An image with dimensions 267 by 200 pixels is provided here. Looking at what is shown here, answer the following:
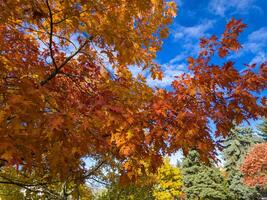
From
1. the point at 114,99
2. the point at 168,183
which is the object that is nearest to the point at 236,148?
the point at 168,183

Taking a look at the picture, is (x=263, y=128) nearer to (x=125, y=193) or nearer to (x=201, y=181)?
(x=201, y=181)

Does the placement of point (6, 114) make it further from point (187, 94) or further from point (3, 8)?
point (187, 94)

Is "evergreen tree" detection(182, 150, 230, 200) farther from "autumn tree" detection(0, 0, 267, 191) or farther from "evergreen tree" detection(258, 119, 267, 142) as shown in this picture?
"autumn tree" detection(0, 0, 267, 191)

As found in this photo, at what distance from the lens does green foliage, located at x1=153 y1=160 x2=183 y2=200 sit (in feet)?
147

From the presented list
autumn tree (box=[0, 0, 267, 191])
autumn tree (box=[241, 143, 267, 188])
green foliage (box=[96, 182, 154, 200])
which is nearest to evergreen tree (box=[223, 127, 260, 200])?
autumn tree (box=[241, 143, 267, 188])

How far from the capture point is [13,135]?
11.1ft

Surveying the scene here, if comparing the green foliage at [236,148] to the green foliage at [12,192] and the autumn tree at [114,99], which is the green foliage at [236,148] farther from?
the autumn tree at [114,99]

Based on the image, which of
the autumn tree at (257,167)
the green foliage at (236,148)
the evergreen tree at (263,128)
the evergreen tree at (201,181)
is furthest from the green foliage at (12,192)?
the evergreen tree at (263,128)

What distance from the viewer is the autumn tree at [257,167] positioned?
89.2ft

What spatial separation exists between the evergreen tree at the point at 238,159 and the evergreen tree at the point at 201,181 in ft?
3.59

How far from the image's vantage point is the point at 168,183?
4528cm

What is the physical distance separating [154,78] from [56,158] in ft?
11.2

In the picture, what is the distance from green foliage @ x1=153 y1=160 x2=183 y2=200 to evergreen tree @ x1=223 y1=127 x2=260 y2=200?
7389 mm

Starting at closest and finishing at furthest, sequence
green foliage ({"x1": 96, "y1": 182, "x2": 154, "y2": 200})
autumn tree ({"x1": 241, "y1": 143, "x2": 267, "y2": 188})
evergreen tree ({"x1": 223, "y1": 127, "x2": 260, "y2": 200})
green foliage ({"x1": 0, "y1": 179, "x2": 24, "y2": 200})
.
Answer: green foliage ({"x1": 0, "y1": 179, "x2": 24, "y2": 200})
green foliage ({"x1": 96, "y1": 182, "x2": 154, "y2": 200})
autumn tree ({"x1": 241, "y1": 143, "x2": 267, "y2": 188})
evergreen tree ({"x1": 223, "y1": 127, "x2": 260, "y2": 200})
